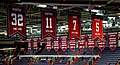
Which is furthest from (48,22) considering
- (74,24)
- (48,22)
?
(74,24)

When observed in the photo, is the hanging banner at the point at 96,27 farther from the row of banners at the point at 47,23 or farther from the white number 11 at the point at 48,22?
the white number 11 at the point at 48,22

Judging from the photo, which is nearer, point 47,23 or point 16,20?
point 16,20

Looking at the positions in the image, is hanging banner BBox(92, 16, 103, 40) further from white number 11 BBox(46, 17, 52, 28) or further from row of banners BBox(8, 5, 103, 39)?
white number 11 BBox(46, 17, 52, 28)

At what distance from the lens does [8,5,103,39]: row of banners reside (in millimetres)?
10094

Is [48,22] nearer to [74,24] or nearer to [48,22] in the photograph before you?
[48,22]

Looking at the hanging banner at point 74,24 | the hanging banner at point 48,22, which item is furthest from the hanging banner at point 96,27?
the hanging banner at point 48,22

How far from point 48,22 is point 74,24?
166 centimetres

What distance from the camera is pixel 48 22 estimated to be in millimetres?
11312

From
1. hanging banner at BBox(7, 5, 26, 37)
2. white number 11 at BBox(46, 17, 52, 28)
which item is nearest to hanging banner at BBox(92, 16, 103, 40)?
white number 11 at BBox(46, 17, 52, 28)

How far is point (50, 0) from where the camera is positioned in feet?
35.0

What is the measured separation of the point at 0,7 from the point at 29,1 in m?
5.79

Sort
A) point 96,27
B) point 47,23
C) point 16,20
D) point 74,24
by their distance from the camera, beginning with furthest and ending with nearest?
1. point 96,27
2. point 74,24
3. point 47,23
4. point 16,20

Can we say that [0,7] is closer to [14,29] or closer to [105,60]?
[14,29]

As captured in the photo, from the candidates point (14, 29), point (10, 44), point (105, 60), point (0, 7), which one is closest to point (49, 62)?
point (105, 60)
